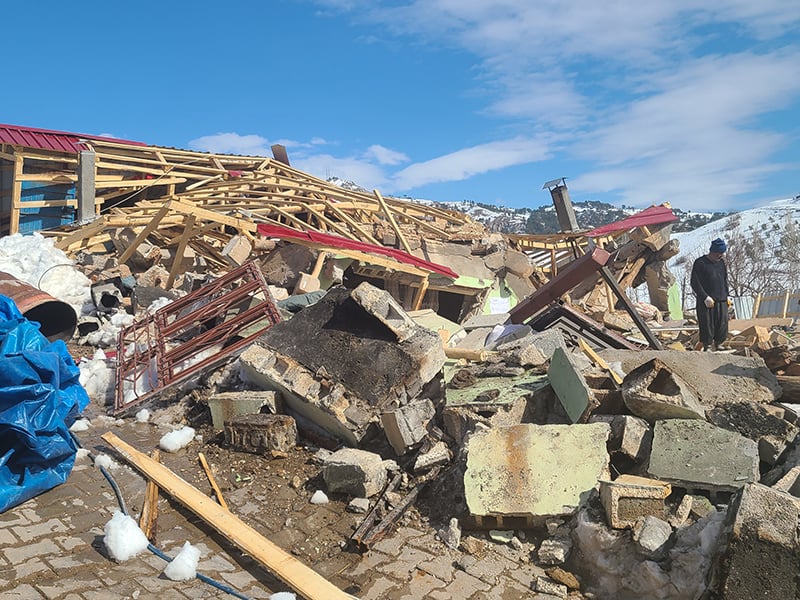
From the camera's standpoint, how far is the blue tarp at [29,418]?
4.07 metres

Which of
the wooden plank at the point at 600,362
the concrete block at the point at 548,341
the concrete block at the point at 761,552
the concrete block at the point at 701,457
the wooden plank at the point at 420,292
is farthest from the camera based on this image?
the wooden plank at the point at 420,292

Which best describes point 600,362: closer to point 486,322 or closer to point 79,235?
point 486,322

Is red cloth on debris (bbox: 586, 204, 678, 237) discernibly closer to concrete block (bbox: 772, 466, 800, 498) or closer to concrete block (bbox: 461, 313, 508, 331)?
concrete block (bbox: 461, 313, 508, 331)

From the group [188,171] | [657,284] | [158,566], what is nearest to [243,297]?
[158,566]

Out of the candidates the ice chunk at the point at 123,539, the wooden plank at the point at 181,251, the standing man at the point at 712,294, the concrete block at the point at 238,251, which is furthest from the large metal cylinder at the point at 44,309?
the standing man at the point at 712,294

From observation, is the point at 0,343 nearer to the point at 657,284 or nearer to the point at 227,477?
the point at 227,477

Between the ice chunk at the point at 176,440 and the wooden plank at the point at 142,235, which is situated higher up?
the wooden plank at the point at 142,235

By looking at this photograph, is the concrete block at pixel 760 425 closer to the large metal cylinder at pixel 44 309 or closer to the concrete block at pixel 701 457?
the concrete block at pixel 701 457

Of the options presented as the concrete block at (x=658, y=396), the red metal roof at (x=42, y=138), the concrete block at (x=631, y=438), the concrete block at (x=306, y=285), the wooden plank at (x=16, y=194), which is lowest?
the concrete block at (x=631, y=438)

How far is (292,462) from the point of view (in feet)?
17.2

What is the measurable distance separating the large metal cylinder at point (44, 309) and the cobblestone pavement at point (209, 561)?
3502 millimetres

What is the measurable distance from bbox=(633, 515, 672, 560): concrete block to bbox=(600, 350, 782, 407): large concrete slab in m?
1.65

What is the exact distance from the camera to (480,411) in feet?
15.8

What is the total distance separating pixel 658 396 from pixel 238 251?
7.43 metres
